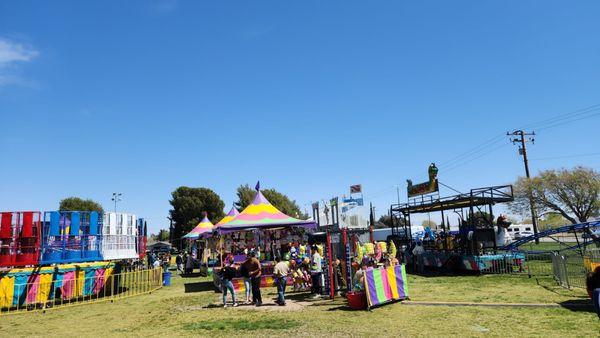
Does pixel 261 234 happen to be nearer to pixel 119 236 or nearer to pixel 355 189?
pixel 119 236

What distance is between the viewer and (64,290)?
15.8 metres

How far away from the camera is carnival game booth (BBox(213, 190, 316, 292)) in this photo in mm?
18594

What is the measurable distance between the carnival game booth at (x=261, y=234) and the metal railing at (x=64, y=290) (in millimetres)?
3509

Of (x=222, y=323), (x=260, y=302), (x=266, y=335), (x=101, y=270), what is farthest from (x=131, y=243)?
(x=266, y=335)

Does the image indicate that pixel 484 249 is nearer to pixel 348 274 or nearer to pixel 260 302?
pixel 348 274

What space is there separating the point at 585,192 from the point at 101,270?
34626mm

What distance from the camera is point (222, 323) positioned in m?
10.5

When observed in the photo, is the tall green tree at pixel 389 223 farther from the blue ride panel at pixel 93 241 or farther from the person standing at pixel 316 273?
the blue ride panel at pixel 93 241

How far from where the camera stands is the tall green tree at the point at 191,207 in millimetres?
63062

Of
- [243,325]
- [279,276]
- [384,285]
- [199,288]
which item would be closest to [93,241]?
[199,288]

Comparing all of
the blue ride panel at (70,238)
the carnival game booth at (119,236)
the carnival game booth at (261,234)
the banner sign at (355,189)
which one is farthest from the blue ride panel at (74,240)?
the banner sign at (355,189)

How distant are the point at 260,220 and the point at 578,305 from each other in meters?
12.6

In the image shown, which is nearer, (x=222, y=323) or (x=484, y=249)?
(x=222, y=323)

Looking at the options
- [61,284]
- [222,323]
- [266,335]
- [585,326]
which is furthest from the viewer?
[61,284]
